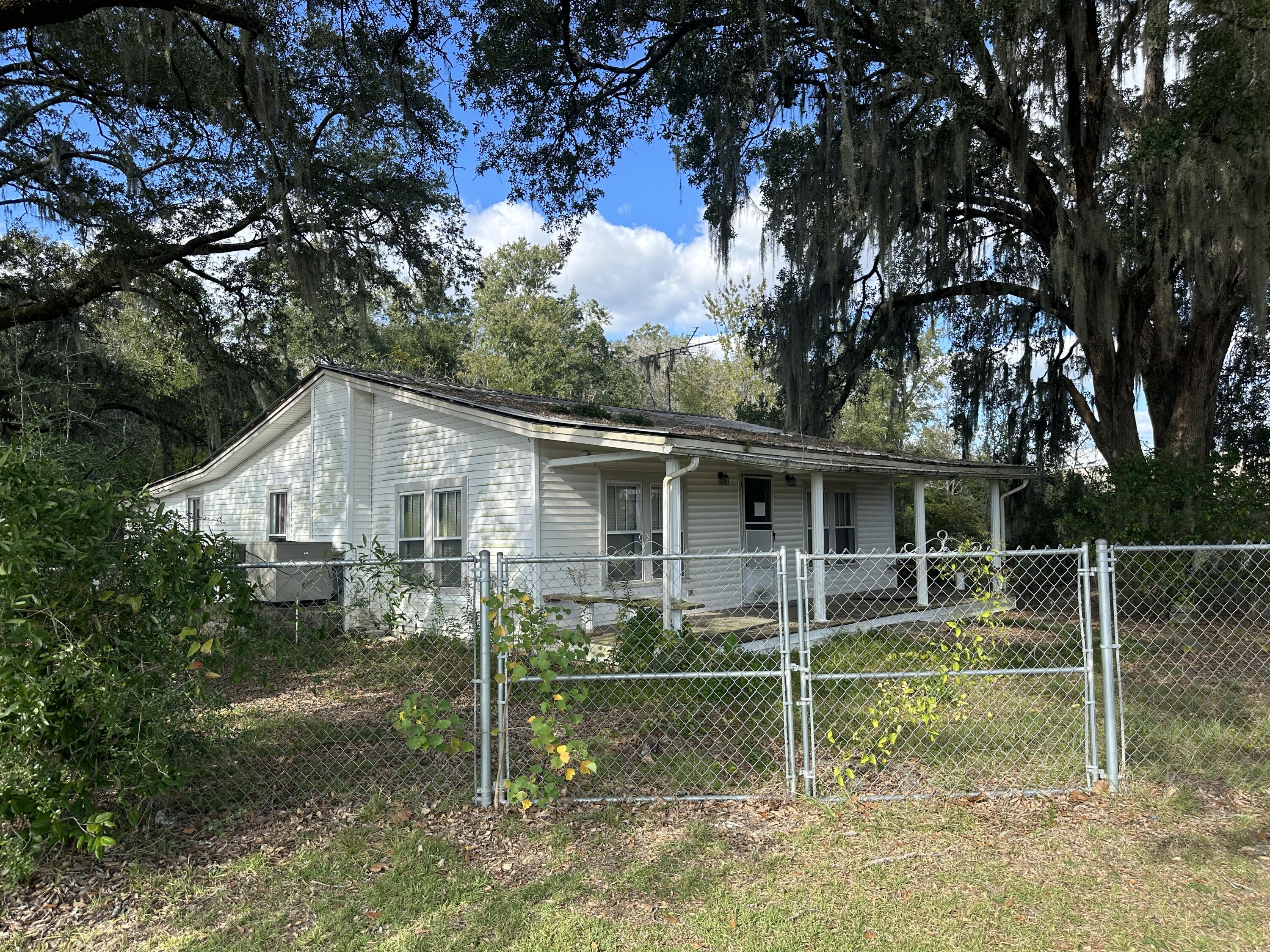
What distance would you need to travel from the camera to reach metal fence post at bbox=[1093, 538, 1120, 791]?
4617 millimetres

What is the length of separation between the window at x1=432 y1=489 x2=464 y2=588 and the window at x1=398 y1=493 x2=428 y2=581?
26 cm

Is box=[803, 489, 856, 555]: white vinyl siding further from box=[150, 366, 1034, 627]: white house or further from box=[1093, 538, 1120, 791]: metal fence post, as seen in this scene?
box=[1093, 538, 1120, 791]: metal fence post

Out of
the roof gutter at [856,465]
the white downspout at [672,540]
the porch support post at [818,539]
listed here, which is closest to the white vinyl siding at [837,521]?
the roof gutter at [856,465]

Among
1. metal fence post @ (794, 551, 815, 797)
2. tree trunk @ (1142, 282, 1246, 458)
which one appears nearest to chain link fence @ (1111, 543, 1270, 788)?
metal fence post @ (794, 551, 815, 797)

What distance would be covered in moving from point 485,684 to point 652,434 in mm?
5005

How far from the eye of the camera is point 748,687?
777cm

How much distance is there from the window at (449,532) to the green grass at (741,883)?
291 inches

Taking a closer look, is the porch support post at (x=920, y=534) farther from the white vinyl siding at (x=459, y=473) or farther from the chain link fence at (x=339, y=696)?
the chain link fence at (x=339, y=696)

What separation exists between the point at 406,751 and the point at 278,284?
12987mm

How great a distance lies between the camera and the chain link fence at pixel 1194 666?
5.60m

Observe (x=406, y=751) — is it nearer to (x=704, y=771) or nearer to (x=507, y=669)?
(x=507, y=669)

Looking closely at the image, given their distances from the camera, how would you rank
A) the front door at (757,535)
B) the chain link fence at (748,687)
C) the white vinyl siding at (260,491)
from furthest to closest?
the white vinyl siding at (260,491) < the front door at (757,535) < the chain link fence at (748,687)

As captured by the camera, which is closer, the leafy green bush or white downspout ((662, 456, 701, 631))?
the leafy green bush

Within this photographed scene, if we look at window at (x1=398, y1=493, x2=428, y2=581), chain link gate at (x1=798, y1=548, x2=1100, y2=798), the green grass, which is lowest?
the green grass
